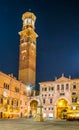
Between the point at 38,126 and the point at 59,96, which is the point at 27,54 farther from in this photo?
the point at 38,126

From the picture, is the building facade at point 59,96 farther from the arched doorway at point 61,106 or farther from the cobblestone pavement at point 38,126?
the cobblestone pavement at point 38,126

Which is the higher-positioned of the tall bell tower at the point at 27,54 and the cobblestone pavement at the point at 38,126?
the tall bell tower at the point at 27,54

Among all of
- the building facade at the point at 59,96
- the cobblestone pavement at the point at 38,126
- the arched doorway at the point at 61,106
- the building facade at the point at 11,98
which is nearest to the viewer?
the cobblestone pavement at the point at 38,126

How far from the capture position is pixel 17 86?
7362cm

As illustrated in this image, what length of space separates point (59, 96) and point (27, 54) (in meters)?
26.5

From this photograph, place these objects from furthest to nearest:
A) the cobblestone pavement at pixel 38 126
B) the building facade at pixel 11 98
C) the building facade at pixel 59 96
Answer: the building facade at pixel 59 96
the building facade at pixel 11 98
the cobblestone pavement at pixel 38 126

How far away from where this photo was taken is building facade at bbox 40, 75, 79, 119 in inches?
2894

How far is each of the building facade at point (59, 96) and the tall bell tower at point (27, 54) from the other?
45.4ft

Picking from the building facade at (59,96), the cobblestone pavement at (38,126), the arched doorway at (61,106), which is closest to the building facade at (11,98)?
the building facade at (59,96)

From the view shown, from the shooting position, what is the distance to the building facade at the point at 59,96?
7350cm

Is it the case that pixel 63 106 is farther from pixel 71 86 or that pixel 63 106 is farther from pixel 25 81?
pixel 25 81

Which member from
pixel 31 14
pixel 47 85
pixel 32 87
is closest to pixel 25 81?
pixel 32 87

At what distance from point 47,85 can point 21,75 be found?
17427 mm

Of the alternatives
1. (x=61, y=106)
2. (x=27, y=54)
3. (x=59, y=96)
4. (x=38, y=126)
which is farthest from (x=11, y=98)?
(x=38, y=126)
